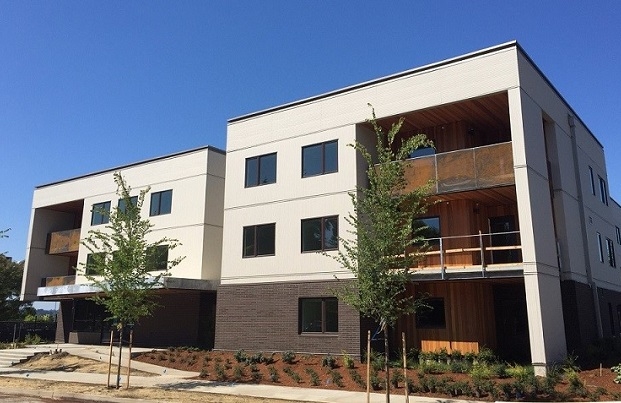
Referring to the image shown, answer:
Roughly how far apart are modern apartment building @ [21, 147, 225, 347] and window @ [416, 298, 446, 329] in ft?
36.1

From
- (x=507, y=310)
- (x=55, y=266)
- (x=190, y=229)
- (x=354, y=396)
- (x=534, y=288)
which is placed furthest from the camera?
(x=55, y=266)

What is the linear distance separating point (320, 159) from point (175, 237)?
10308 mm

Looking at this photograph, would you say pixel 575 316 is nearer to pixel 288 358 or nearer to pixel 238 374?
pixel 288 358

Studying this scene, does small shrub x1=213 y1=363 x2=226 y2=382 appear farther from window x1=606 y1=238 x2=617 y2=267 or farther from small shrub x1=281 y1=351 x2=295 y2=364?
window x1=606 y1=238 x2=617 y2=267

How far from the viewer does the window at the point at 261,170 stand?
958 inches

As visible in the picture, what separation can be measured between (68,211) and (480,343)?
31710 millimetres

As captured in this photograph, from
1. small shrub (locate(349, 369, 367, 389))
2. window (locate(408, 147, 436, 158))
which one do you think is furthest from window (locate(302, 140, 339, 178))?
small shrub (locate(349, 369, 367, 389))

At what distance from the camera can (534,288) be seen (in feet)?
55.3

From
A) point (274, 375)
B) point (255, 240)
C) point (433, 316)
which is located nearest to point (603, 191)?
point (433, 316)

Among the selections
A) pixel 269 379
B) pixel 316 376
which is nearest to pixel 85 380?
pixel 269 379

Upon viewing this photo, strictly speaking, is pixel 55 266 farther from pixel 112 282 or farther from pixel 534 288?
pixel 534 288

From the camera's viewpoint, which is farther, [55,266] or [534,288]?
[55,266]

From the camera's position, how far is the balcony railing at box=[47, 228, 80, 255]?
1372 inches

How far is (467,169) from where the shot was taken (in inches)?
754
